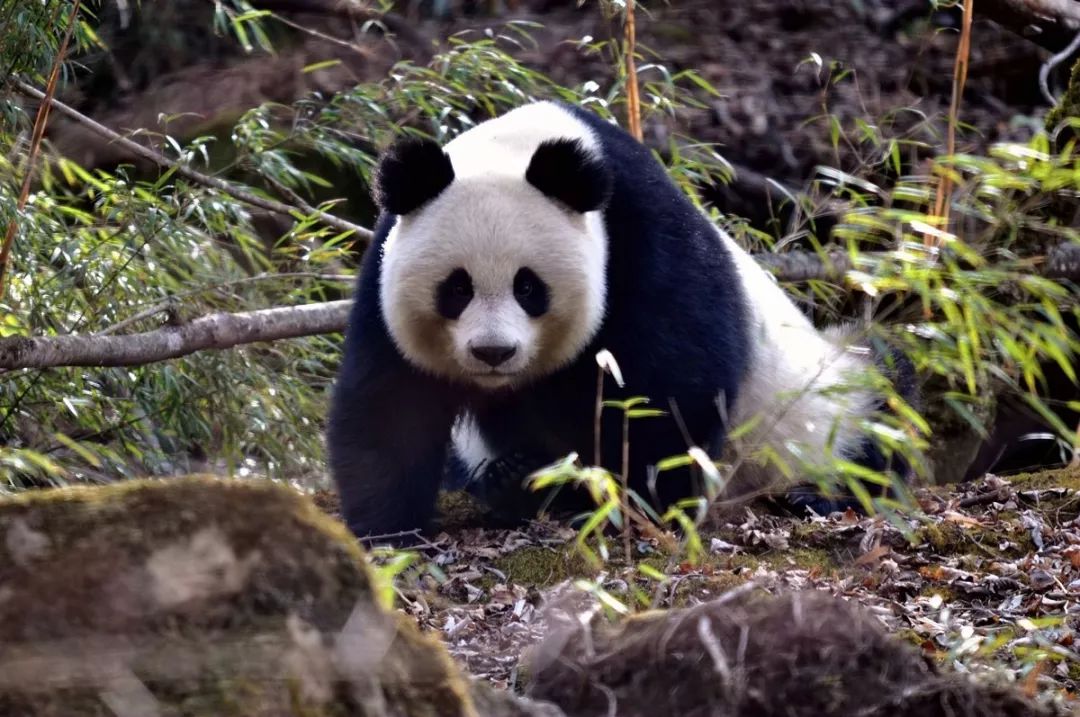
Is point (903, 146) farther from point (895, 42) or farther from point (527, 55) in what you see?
point (527, 55)

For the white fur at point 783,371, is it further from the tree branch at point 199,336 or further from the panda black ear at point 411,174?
the panda black ear at point 411,174

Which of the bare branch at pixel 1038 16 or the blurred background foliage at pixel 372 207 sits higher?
the bare branch at pixel 1038 16

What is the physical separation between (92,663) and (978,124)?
8.58 metres

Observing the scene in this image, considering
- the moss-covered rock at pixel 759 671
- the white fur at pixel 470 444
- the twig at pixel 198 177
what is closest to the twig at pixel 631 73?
the twig at pixel 198 177

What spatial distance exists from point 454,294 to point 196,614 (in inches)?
108

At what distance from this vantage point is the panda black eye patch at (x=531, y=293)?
440 cm

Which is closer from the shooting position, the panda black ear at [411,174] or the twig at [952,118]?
the panda black ear at [411,174]

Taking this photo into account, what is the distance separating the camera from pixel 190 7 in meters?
10.1

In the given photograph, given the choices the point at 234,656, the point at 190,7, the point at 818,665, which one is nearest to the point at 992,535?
the point at 818,665

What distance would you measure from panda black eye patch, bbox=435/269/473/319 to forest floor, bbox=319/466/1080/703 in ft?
2.59

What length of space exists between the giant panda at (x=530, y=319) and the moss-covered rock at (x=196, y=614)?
2410 millimetres

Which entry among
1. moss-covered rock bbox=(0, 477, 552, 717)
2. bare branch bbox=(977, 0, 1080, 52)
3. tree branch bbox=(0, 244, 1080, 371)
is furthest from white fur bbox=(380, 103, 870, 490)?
bare branch bbox=(977, 0, 1080, 52)

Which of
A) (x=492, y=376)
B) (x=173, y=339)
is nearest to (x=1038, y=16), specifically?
(x=492, y=376)

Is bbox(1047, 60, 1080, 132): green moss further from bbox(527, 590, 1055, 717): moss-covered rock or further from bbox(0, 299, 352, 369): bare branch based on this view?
bbox(527, 590, 1055, 717): moss-covered rock
